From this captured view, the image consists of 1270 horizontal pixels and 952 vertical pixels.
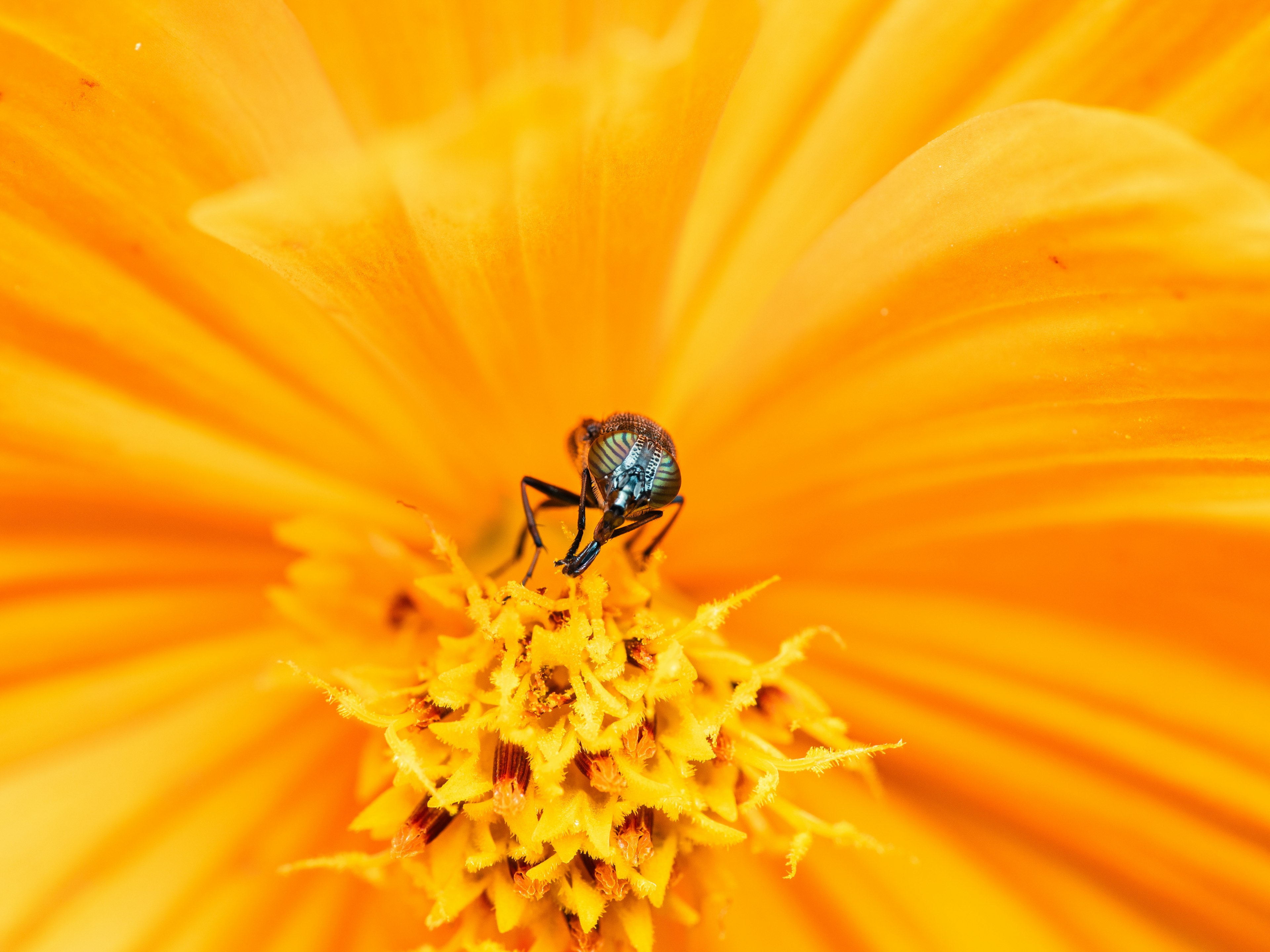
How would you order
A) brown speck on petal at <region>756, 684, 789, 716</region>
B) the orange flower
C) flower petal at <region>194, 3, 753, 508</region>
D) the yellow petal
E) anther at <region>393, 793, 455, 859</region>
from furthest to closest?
1. brown speck on petal at <region>756, 684, 789, 716</region>
2. anther at <region>393, 793, 455, 859</region>
3. the yellow petal
4. the orange flower
5. flower petal at <region>194, 3, 753, 508</region>

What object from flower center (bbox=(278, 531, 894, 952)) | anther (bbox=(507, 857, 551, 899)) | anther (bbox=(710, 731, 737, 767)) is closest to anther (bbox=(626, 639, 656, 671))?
flower center (bbox=(278, 531, 894, 952))

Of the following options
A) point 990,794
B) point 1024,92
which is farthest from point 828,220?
point 990,794

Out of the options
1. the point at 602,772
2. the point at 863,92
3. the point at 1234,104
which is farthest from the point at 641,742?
the point at 1234,104

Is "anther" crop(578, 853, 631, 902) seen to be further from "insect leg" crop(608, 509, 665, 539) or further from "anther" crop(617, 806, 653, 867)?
"insect leg" crop(608, 509, 665, 539)

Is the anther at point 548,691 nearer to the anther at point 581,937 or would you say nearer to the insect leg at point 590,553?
the insect leg at point 590,553

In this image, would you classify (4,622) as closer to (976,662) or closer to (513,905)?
(513,905)

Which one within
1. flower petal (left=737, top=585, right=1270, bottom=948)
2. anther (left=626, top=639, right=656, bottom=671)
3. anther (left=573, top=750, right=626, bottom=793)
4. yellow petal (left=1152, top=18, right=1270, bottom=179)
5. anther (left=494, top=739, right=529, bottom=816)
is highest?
yellow petal (left=1152, top=18, right=1270, bottom=179)

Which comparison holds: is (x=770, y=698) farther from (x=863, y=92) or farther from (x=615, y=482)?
(x=863, y=92)
